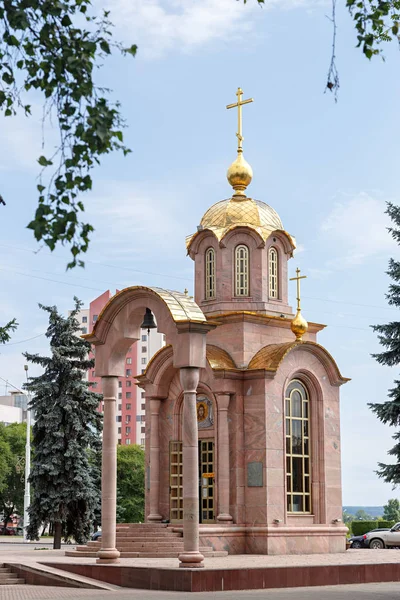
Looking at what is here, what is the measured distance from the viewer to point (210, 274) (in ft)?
86.0

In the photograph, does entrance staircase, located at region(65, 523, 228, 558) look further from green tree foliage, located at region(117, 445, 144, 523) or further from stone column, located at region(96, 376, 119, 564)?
green tree foliage, located at region(117, 445, 144, 523)

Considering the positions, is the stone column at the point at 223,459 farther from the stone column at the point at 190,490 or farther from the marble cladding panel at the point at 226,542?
the stone column at the point at 190,490

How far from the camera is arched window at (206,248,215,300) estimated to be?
85.9 feet

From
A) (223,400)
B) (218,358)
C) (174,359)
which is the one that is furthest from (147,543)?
(174,359)

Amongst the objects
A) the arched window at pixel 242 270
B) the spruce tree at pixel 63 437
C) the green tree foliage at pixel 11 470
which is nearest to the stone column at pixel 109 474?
the arched window at pixel 242 270

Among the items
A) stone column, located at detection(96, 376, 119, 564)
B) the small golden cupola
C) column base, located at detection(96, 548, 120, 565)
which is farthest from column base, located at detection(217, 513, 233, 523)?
the small golden cupola

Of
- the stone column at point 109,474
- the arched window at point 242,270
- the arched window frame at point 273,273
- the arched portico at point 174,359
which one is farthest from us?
the arched window frame at point 273,273

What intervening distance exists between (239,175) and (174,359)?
10.5 metres

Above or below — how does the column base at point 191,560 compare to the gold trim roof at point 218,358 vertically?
below

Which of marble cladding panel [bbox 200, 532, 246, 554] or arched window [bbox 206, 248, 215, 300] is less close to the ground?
arched window [bbox 206, 248, 215, 300]

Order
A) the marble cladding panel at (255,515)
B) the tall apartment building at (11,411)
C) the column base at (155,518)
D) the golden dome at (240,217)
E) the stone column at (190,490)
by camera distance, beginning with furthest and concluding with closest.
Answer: the tall apartment building at (11,411) → the golden dome at (240,217) → the column base at (155,518) → the marble cladding panel at (255,515) → the stone column at (190,490)

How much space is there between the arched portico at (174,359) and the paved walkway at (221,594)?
1609mm

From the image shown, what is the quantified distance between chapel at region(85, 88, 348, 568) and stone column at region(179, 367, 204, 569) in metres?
4.32

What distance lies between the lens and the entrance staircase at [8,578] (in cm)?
1828
